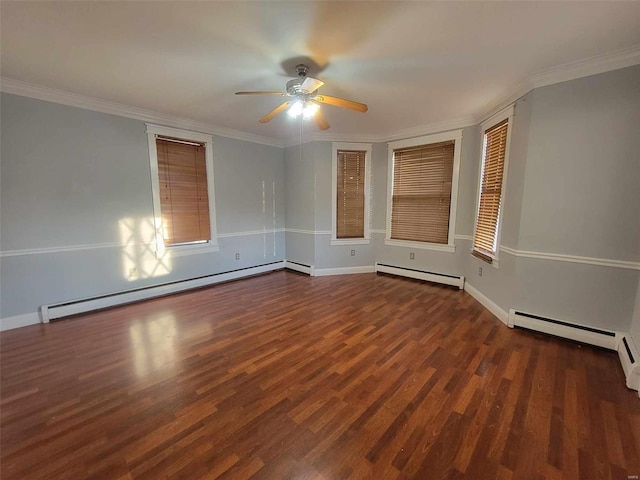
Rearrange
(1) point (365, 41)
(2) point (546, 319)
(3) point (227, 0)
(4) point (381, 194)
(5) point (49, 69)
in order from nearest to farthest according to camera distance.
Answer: (3) point (227, 0)
(1) point (365, 41)
(5) point (49, 69)
(2) point (546, 319)
(4) point (381, 194)

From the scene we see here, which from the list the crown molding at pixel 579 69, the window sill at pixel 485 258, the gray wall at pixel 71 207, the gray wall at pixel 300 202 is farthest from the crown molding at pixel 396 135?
the gray wall at pixel 71 207

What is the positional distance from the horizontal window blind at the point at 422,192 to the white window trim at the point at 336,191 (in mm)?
451

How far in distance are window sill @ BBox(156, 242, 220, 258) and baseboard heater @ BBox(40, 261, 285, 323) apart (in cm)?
41

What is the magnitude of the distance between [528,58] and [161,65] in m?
3.15

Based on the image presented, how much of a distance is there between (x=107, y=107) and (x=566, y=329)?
560 cm

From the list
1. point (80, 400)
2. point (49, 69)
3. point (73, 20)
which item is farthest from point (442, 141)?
point (80, 400)

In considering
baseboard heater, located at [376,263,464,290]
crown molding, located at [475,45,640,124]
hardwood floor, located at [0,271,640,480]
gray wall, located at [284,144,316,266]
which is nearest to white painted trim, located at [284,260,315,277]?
gray wall, located at [284,144,316,266]

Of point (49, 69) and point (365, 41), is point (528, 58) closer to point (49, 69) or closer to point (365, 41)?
point (365, 41)

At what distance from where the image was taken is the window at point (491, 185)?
120 inches

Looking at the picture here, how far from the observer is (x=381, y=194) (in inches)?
186

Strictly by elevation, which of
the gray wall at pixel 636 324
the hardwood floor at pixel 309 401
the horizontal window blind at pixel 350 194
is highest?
the horizontal window blind at pixel 350 194

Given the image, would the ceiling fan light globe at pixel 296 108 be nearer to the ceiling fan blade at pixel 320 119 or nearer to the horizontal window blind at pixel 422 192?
the ceiling fan blade at pixel 320 119

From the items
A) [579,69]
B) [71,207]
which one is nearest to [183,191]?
[71,207]

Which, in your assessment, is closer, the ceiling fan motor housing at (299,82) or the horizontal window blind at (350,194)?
the ceiling fan motor housing at (299,82)
